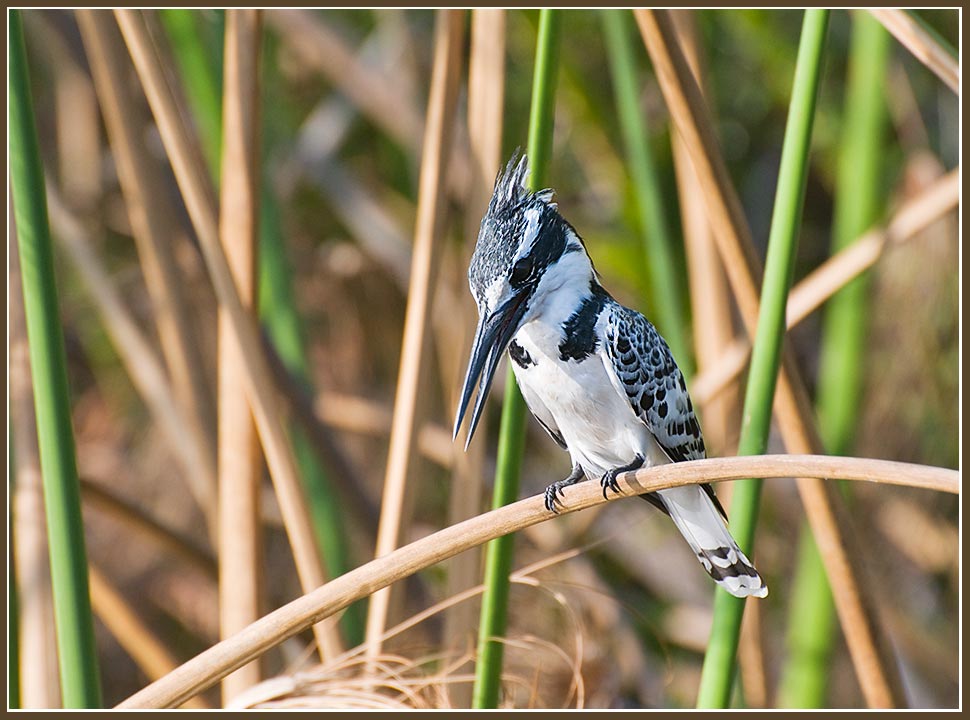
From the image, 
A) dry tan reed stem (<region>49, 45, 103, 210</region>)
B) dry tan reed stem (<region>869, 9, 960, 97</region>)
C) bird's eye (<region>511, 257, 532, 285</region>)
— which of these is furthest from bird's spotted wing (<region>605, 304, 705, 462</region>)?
dry tan reed stem (<region>49, 45, 103, 210</region>)

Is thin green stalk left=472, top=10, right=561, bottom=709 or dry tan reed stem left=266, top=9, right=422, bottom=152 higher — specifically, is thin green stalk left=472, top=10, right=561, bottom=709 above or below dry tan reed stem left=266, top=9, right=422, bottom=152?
below

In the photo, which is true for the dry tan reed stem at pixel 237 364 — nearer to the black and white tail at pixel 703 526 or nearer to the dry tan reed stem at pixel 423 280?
the dry tan reed stem at pixel 423 280

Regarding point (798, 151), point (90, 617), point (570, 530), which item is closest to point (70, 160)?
point (570, 530)

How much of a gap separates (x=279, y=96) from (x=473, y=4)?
1718 mm

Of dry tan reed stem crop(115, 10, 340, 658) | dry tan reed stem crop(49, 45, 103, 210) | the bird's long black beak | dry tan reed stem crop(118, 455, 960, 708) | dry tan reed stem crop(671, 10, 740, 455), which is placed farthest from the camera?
dry tan reed stem crop(49, 45, 103, 210)

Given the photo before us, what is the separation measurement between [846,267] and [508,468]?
0.86 metres

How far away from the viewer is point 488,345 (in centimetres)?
116

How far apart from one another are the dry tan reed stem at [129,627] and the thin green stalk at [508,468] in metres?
0.71

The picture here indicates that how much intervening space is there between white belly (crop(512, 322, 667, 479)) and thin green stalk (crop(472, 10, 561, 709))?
139mm

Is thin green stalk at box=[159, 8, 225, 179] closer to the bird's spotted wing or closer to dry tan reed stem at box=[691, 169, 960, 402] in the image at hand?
the bird's spotted wing

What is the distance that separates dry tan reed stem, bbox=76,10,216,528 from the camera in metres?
1.57

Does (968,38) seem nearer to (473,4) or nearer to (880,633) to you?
(473,4)

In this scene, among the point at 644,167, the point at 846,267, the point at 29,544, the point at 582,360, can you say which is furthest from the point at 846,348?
the point at 29,544

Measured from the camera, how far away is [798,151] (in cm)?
110
